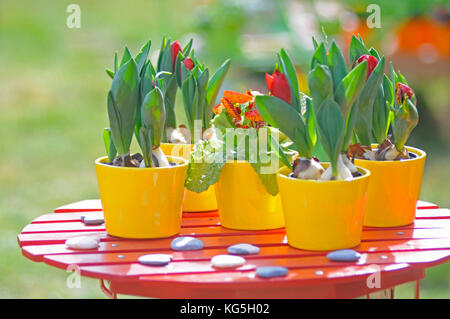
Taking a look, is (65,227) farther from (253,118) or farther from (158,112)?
(253,118)

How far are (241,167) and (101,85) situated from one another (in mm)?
3894

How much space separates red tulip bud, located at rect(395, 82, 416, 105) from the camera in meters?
1.29

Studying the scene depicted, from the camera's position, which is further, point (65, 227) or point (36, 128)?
point (36, 128)

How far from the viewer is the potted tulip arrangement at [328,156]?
1126 mm

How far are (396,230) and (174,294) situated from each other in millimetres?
479

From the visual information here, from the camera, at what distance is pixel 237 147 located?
1.29 m

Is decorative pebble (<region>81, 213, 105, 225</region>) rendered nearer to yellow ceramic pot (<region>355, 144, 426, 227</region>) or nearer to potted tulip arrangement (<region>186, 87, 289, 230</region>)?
potted tulip arrangement (<region>186, 87, 289, 230</region>)

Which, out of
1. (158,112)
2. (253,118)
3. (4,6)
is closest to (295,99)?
(253,118)

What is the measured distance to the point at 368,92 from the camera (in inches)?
48.4

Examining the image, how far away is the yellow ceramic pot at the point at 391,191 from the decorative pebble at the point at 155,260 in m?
0.42

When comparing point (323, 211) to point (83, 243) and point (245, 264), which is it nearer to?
Answer: point (245, 264)

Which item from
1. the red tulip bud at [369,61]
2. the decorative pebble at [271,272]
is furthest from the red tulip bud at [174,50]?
the decorative pebble at [271,272]

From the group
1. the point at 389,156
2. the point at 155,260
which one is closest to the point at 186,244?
the point at 155,260

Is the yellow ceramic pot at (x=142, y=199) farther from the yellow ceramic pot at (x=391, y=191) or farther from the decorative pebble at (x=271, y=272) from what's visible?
the yellow ceramic pot at (x=391, y=191)
